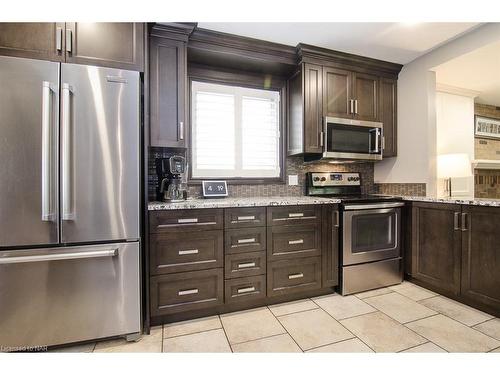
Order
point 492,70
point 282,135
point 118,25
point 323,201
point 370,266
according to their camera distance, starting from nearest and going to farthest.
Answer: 1. point 118,25
2. point 323,201
3. point 370,266
4. point 492,70
5. point 282,135

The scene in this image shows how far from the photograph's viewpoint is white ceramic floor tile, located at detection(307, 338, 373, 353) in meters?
1.57

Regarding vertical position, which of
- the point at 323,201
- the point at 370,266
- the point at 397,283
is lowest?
the point at 397,283

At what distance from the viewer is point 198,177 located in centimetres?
256

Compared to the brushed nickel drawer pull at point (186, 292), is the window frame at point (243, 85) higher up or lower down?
higher up

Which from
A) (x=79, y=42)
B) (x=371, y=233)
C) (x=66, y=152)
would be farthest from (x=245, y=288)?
(x=79, y=42)

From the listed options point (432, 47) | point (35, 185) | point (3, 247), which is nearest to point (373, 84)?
point (432, 47)

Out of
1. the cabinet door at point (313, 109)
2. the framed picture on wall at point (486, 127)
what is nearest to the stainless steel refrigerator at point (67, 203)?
the cabinet door at point (313, 109)

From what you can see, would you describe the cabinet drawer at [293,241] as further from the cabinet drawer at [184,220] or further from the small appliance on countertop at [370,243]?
the cabinet drawer at [184,220]

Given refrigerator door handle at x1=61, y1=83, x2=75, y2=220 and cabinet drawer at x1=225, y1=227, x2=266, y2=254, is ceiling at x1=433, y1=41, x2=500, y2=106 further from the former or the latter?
refrigerator door handle at x1=61, y1=83, x2=75, y2=220

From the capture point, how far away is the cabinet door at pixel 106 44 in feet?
5.29

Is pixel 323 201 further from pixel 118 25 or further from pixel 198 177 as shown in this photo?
pixel 118 25

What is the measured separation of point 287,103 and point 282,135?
0.37 meters

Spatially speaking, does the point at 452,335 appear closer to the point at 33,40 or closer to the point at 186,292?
the point at 186,292

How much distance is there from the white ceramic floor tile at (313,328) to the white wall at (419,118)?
1803 mm
